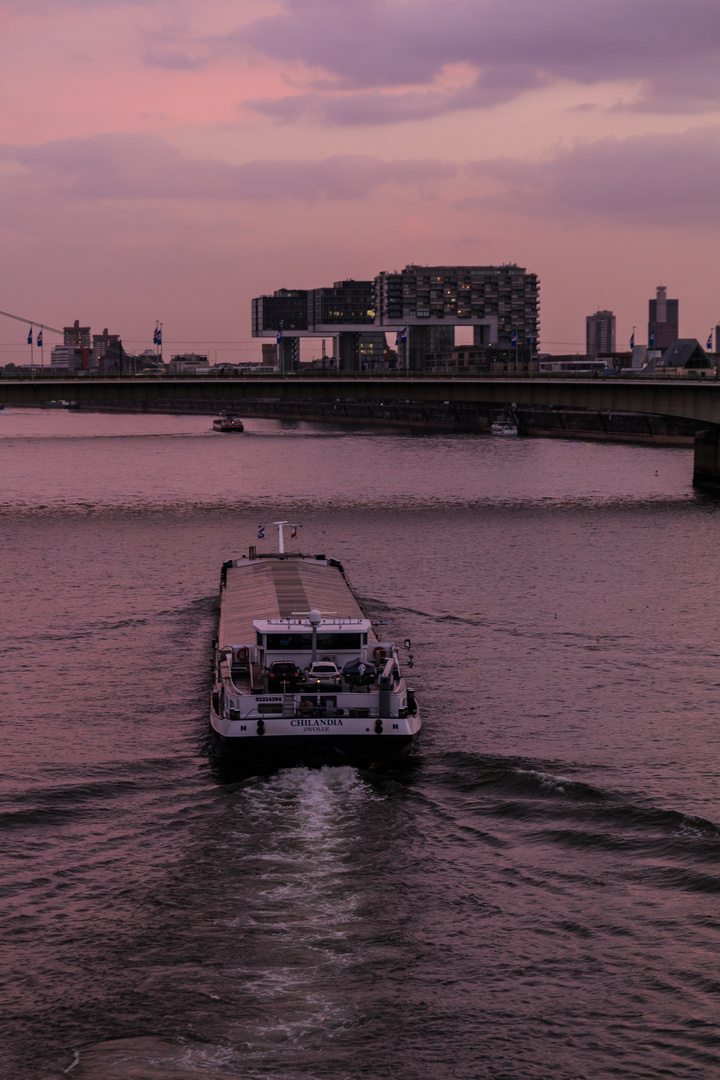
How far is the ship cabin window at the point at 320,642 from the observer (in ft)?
124

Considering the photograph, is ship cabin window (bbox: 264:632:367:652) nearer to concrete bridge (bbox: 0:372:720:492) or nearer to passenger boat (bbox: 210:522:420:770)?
passenger boat (bbox: 210:522:420:770)

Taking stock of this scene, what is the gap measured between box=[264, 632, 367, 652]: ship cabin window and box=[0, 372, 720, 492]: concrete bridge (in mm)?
70060

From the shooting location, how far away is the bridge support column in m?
114

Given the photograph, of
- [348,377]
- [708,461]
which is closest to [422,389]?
[348,377]

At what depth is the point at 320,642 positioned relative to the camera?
38.0 metres

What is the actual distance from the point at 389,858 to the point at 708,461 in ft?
304

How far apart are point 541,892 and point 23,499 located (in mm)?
88547

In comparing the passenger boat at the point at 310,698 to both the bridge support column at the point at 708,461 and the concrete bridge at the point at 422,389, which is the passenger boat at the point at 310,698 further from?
the bridge support column at the point at 708,461

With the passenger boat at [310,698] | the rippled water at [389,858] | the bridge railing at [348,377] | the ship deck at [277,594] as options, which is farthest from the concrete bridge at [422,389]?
the passenger boat at [310,698]

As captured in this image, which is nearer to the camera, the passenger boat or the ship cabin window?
the passenger boat

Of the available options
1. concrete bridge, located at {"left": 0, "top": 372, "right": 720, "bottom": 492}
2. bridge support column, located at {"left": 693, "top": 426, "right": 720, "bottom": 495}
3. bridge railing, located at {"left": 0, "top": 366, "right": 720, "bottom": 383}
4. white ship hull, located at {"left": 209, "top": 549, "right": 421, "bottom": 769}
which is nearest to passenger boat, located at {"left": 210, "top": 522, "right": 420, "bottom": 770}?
white ship hull, located at {"left": 209, "top": 549, "right": 421, "bottom": 769}

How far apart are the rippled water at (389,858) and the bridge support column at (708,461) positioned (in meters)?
53.3

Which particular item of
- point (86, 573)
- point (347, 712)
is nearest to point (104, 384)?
point (86, 573)

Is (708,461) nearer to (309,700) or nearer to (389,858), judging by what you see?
(309,700)
